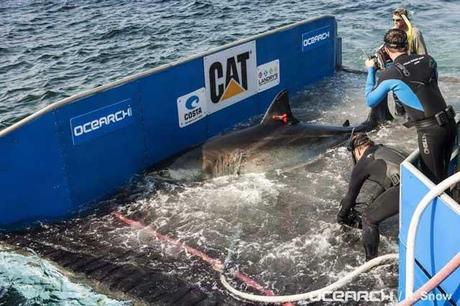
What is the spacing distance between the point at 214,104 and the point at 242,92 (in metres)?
0.82

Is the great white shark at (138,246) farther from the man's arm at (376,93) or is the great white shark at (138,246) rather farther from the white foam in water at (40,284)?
the man's arm at (376,93)

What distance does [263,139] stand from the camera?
8430 millimetres

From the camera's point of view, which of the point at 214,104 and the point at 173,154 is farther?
the point at 214,104

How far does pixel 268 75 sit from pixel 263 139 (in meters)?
2.62

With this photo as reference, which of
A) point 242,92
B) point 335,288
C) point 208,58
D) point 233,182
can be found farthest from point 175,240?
point 242,92

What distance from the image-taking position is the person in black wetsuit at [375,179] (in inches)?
222

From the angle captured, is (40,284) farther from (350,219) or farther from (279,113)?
(279,113)

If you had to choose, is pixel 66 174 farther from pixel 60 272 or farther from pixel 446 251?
pixel 446 251

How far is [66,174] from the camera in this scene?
743 cm

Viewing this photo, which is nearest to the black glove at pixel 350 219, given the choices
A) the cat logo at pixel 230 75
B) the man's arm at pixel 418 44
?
the man's arm at pixel 418 44

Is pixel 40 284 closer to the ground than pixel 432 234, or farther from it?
closer to the ground

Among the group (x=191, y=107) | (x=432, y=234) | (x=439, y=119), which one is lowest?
(x=191, y=107)

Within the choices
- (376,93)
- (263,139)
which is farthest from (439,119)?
(263,139)

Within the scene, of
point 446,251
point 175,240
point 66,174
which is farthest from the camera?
point 66,174
